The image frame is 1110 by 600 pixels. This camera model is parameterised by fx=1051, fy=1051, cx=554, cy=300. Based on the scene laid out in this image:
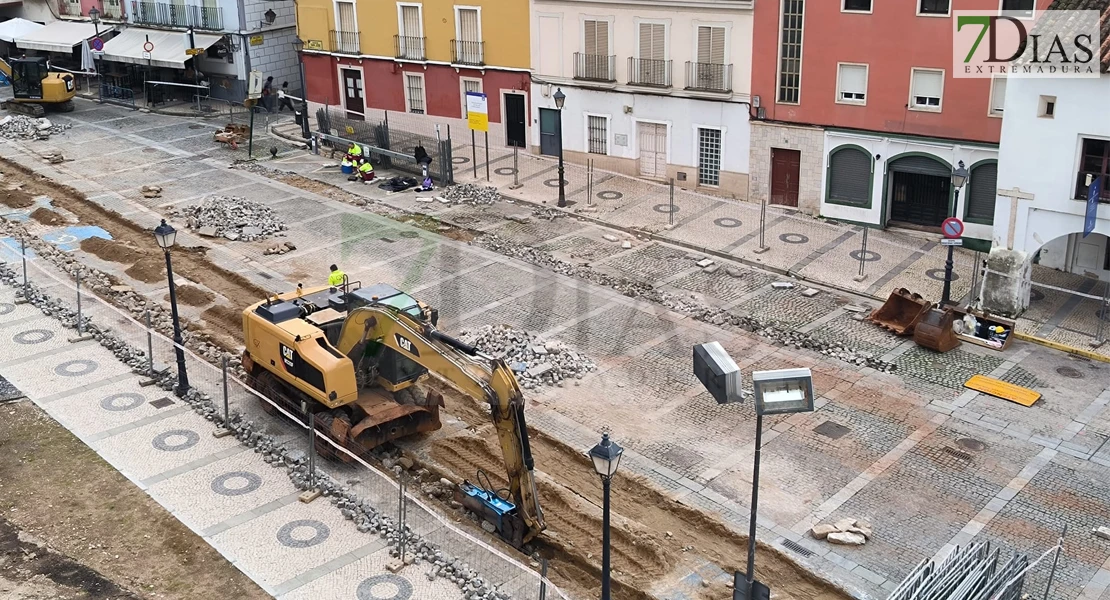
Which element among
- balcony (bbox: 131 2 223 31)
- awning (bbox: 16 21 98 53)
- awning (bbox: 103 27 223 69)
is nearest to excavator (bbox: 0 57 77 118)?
awning (bbox: 103 27 223 69)

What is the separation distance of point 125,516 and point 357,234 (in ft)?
47.9

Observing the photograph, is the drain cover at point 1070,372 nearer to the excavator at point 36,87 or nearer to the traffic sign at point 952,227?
the traffic sign at point 952,227

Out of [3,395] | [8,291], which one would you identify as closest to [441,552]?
[3,395]

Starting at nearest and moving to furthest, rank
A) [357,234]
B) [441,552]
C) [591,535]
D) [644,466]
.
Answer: [441,552], [591,535], [644,466], [357,234]

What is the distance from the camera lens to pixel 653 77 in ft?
109

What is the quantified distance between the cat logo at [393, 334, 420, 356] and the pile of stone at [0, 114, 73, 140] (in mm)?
28874

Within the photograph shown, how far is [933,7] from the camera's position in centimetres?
2769

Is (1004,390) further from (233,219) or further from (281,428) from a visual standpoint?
(233,219)

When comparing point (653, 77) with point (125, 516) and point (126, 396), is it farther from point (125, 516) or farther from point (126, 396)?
point (125, 516)

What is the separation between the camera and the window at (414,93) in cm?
3997

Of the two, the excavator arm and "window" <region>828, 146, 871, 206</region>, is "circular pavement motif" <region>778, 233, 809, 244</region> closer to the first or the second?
"window" <region>828, 146, 871, 206</region>

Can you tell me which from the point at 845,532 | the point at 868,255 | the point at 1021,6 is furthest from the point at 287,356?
the point at 1021,6

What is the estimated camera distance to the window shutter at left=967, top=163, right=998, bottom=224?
27.8 metres

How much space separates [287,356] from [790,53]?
61.3ft
